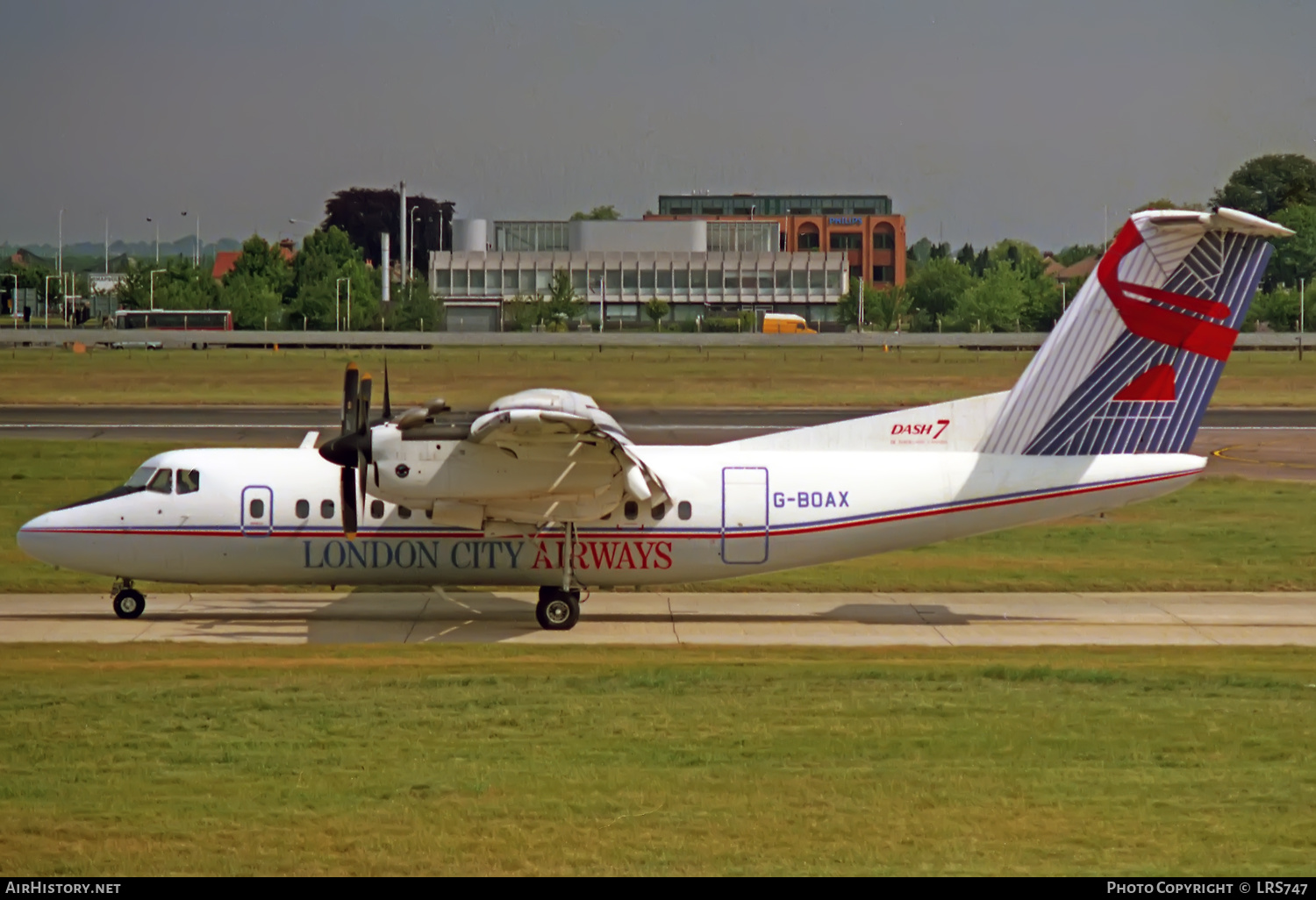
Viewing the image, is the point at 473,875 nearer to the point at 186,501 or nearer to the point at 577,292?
the point at 186,501

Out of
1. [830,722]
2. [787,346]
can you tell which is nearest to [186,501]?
[830,722]

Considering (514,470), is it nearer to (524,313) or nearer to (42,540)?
(42,540)

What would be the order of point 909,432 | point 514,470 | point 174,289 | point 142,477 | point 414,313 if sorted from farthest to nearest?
1. point 174,289
2. point 414,313
3. point 909,432
4. point 142,477
5. point 514,470

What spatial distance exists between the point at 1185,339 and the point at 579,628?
1063cm

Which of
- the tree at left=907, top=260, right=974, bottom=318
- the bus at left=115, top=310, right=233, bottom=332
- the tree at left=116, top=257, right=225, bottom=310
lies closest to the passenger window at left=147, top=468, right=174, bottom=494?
the bus at left=115, top=310, right=233, bottom=332

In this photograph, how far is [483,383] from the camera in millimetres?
72500

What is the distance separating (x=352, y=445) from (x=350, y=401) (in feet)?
2.19

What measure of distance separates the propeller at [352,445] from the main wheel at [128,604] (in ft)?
14.6

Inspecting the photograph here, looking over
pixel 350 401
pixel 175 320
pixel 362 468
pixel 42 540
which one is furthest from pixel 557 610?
pixel 175 320

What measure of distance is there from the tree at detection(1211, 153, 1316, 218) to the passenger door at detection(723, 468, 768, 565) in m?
133

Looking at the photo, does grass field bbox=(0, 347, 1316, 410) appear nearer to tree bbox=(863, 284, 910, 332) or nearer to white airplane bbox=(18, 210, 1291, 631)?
white airplane bbox=(18, 210, 1291, 631)

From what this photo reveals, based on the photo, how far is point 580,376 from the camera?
253ft

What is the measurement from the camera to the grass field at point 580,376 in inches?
2648

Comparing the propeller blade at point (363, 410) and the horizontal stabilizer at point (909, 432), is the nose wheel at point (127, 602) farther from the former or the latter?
the horizontal stabilizer at point (909, 432)
